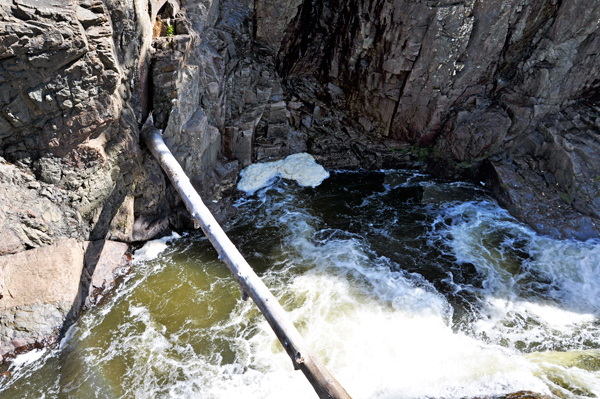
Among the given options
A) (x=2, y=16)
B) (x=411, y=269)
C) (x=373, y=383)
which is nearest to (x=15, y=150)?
(x=2, y=16)

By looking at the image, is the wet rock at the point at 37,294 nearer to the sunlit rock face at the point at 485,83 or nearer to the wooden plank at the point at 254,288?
the wooden plank at the point at 254,288

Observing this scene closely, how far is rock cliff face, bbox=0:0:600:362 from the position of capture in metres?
5.66

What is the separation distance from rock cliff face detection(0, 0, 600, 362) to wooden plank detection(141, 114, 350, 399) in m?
0.61

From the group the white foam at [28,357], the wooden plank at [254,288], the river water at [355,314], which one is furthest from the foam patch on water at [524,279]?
the white foam at [28,357]

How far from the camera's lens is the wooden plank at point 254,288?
4238mm

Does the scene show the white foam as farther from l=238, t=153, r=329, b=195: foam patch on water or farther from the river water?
l=238, t=153, r=329, b=195: foam patch on water

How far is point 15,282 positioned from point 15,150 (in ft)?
6.90

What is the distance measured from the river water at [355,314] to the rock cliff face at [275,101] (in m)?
0.86

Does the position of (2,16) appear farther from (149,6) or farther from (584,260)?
(584,260)

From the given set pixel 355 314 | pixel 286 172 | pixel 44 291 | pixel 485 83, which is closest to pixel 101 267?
pixel 44 291

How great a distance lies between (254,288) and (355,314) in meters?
2.32

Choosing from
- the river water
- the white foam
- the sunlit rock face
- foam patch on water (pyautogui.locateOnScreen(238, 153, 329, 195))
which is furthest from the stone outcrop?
the sunlit rock face

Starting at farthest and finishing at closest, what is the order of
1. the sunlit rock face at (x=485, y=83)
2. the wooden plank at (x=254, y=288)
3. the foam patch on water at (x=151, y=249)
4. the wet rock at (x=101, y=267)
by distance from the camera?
the sunlit rock face at (x=485, y=83)
the foam patch on water at (x=151, y=249)
the wet rock at (x=101, y=267)
the wooden plank at (x=254, y=288)

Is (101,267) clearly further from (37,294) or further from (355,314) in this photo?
(355,314)
